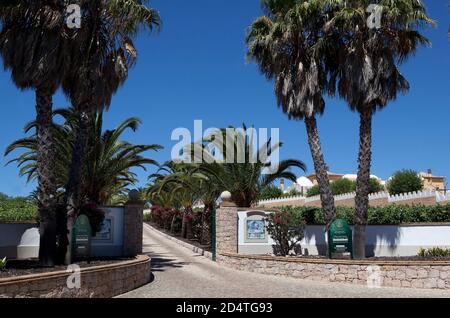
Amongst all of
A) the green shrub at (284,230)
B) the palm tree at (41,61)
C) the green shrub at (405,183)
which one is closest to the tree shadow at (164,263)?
the green shrub at (284,230)

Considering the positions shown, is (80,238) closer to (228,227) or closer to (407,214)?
(228,227)

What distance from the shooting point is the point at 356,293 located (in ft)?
42.8

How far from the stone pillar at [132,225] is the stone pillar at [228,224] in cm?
346

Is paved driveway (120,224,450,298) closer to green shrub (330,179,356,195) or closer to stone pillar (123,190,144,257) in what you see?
stone pillar (123,190,144,257)

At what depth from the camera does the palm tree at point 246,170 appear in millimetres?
22578

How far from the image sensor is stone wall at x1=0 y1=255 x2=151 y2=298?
350 inches

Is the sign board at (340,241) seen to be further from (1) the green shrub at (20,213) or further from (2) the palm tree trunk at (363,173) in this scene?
(1) the green shrub at (20,213)

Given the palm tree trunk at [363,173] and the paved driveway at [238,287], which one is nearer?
the paved driveway at [238,287]

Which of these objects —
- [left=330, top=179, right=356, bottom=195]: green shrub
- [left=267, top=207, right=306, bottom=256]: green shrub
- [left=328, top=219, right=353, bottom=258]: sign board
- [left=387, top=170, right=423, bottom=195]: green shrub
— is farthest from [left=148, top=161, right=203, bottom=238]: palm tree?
[left=330, top=179, right=356, bottom=195]: green shrub

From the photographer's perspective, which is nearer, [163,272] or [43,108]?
[43,108]

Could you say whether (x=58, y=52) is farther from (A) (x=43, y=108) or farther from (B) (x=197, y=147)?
(B) (x=197, y=147)

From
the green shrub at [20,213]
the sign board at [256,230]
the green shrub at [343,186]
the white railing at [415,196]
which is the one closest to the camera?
the sign board at [256,230]
